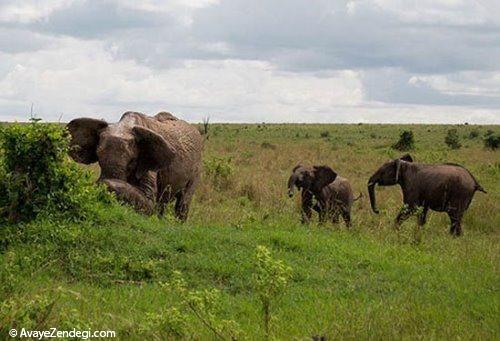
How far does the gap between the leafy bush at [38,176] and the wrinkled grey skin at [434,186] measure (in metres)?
6.99

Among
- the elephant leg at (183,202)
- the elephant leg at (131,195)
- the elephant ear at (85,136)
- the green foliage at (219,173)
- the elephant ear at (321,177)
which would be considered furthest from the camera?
the green foliage at (219,173)

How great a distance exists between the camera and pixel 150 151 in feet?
37.0

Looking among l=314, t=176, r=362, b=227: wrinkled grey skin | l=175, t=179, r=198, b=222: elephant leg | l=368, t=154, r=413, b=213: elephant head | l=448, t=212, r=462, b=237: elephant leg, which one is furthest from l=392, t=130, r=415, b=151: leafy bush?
l=175, t=179, r=198, b=222: elephant leg

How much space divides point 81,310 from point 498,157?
27649 mm

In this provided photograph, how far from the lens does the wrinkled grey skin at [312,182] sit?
48.7 ft

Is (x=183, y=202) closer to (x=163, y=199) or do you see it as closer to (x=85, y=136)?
(x=163, y=199)

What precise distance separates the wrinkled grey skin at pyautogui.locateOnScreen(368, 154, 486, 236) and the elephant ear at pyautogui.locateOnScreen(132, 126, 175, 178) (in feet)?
17.0

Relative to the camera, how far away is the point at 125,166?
1056 centimetres

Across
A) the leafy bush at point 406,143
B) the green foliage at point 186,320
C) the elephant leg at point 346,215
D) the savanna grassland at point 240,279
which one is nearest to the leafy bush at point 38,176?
the savanna grassland at point 240,279

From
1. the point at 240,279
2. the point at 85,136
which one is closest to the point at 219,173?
the point at 85,136

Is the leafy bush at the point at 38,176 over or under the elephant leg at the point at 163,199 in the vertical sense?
over

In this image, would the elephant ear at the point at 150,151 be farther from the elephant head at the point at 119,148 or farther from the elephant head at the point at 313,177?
the elephant head at the point at 313,177

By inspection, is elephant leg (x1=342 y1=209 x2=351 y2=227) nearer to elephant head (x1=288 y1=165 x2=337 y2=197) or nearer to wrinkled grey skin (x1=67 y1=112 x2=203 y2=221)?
elephant head (x1=288 y1=165 x2=337 y2=197)

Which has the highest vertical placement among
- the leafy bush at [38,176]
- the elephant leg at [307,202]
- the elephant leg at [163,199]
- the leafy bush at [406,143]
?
the leafy bush at [38,176]
